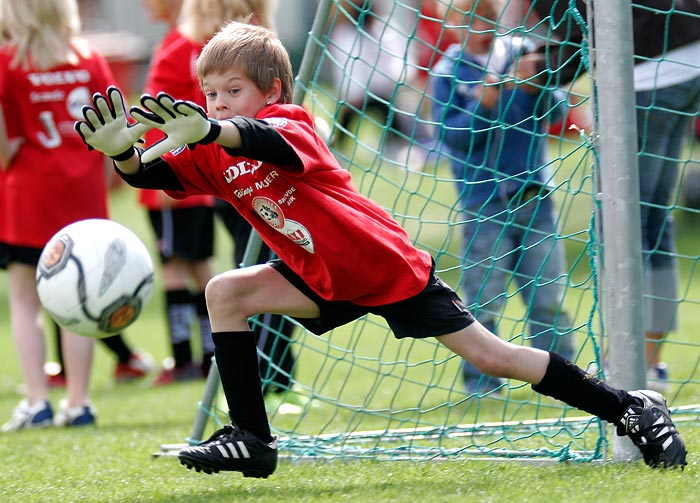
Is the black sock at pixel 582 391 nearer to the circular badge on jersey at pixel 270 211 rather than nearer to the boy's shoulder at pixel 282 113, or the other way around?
the circular badge on jersey at pixel 270 211

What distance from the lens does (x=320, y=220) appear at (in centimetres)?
310

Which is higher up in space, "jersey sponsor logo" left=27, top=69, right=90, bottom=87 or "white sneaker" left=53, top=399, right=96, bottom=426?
"jersey sponsor logo" left=27, top=69, right=90, bottom=87

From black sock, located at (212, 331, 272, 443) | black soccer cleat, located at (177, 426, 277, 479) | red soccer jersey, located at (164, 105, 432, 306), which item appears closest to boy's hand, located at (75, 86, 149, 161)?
red soccer jersey, located at (164, 105, 432, 306)

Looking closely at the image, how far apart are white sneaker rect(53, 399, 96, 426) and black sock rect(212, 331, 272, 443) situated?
1.87 m

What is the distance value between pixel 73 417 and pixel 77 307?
1252mm

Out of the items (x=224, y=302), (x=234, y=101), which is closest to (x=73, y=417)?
(x=224, y=302)

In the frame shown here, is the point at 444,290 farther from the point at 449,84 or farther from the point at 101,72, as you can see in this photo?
→ the point at 101,72

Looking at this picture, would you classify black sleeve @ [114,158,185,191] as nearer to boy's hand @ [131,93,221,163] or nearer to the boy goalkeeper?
the boy goalkeeper

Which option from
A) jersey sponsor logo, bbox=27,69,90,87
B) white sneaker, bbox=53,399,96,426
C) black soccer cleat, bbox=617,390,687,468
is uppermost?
black soccer cleat, bbox=617,390,687,468

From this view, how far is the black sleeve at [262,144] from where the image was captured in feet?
9.14

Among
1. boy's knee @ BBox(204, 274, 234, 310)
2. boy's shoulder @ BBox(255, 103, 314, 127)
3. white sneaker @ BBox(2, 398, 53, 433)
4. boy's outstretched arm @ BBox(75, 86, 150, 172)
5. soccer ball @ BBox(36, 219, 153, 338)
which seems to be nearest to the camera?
boy's outstretched arm @ BBox(75, 86, 150, 172)

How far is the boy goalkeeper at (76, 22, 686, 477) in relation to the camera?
3105mm

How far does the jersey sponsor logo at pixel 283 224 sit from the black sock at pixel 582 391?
0.80 meters

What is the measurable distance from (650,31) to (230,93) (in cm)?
190
